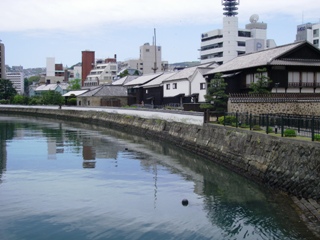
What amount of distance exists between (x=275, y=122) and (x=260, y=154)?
10.1 feet

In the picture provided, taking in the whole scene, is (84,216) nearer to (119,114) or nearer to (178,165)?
(178,165)

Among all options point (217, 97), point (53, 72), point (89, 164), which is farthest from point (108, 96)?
point (53, 72)

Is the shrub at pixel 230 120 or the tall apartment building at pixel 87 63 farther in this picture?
the tall apartment building at pixel 87 63

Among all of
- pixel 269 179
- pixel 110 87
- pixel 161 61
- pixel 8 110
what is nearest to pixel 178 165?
pixel 269 179

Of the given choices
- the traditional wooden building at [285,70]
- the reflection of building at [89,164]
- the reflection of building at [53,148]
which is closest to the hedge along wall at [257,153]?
the reflection of building at [89,164]

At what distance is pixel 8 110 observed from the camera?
104500mm

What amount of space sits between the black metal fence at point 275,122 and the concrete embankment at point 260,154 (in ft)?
2.94

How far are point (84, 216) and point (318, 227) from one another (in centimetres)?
978

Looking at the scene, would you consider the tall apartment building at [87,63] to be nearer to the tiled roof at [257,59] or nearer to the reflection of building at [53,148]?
the reflection of building at [53,148]

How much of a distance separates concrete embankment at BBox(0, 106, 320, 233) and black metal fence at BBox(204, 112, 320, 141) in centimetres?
90

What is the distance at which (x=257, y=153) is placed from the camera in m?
23.2

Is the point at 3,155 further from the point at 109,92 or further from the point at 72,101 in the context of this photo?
the point at 72,101

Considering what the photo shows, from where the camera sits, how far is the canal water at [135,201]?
49.4 feet

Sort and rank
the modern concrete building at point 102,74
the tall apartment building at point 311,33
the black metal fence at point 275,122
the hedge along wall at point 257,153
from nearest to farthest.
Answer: the hedge along wall at point 257,153
the black metal fence at point 275,122
the tall apartment building at point 311,33
the modern concrete building at point 102,74
